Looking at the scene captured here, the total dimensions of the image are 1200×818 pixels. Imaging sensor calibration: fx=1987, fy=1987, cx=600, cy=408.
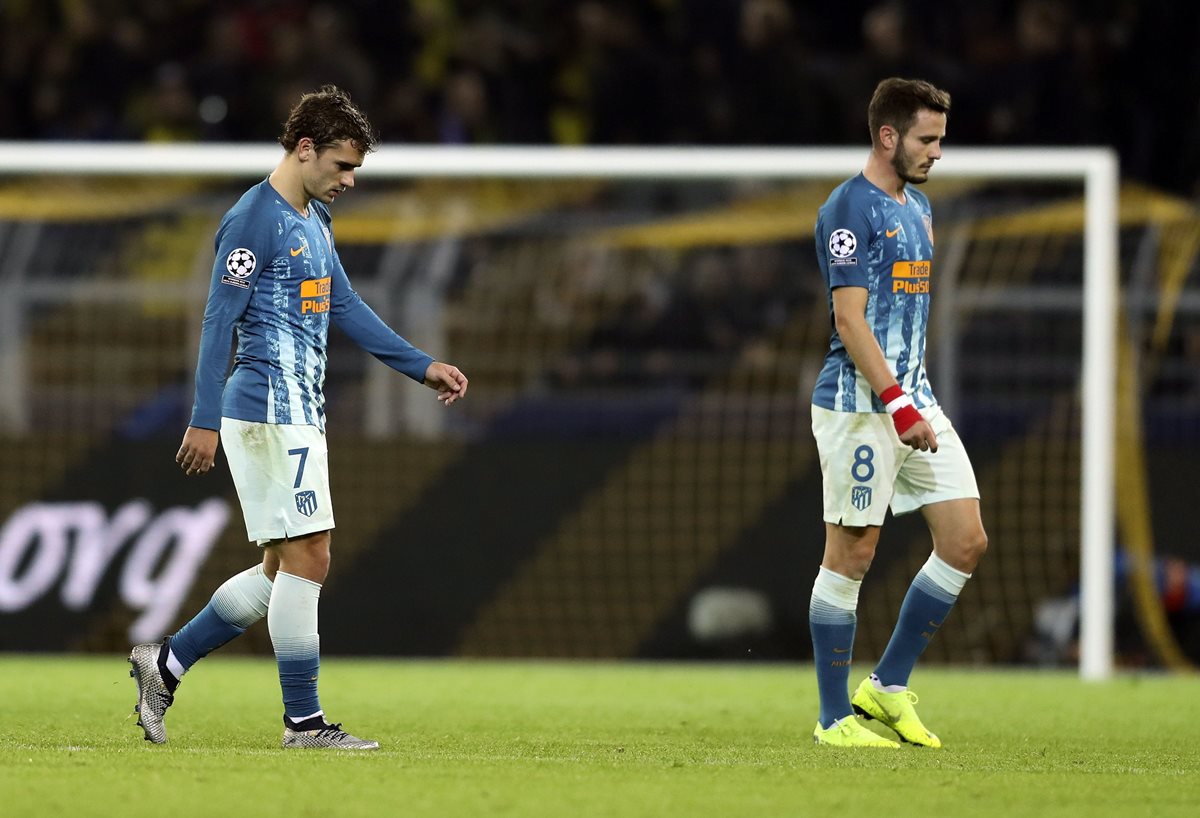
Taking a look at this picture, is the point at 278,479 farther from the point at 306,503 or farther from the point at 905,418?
the point at 905,418

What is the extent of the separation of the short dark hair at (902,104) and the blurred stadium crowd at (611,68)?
257 inches

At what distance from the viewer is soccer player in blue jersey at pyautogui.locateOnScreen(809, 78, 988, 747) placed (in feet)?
18.3

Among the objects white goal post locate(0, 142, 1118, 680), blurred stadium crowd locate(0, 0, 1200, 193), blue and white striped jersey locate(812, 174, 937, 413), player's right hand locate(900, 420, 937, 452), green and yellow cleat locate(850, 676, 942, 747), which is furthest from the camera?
blurred stadium crowd locate(0, 0, 1200, 193)

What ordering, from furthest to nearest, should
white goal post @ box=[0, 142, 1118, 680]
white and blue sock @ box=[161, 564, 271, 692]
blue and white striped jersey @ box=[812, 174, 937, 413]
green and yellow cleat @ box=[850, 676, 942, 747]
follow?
1. white goal post @ box=[0, 142, 1118, 680]
2. green and yellow cleat @ box=[850, 676, 942, 747]
3. blue and white striped jersey @ box=[812, 174, 937, 413]
4. white and blue sock @ box=[161, 564, 271, 692]

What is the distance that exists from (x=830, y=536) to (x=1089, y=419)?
3466 millimetres

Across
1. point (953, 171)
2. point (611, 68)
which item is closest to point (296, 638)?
point (953, 171)

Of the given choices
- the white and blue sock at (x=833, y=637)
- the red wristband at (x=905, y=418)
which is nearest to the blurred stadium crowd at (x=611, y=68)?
the white and blue sock at (x=833, y=637)

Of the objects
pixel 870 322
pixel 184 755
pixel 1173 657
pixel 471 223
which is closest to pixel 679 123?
Answer: pixel 471 223

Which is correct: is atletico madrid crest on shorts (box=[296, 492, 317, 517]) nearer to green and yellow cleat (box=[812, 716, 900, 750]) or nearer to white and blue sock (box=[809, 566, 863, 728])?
white and blue sock (box=[809, 566, 863, 728])

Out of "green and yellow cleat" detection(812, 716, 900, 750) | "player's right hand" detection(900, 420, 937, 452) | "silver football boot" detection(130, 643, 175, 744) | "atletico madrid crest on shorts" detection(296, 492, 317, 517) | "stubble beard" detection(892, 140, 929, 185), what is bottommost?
"green and yellow cleat" detection(812, 716, 900, 750)

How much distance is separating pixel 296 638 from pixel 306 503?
1.18 ft

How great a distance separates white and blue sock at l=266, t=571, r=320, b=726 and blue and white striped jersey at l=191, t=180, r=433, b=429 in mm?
445

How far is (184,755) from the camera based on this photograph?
198 inches

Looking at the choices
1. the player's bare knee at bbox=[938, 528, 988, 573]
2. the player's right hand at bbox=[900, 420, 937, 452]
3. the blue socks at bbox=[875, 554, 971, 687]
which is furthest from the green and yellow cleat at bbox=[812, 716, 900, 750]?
the player's right hand at bbox=[900, 420, 937, 452]
